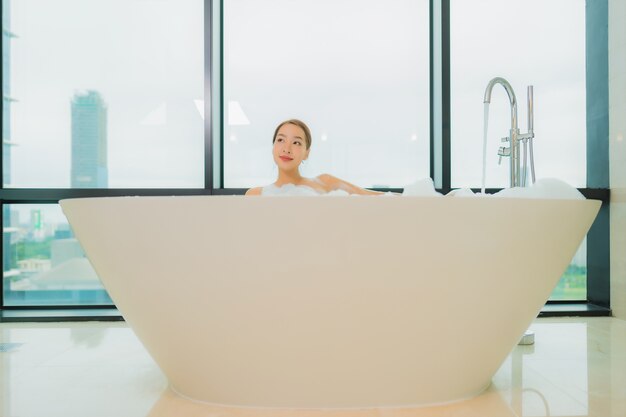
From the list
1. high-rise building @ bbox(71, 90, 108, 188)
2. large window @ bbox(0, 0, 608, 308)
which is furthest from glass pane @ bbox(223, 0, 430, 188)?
high-rise building @ bbox(71, 90, 108, 188)

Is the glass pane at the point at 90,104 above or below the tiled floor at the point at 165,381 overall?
above

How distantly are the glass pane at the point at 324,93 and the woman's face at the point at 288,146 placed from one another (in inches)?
32.0

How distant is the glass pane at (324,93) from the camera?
298 cm

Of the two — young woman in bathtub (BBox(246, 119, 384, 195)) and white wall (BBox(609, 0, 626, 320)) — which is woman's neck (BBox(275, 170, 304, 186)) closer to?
young woman in bathtub (BBox(246, 119, 384, 195))

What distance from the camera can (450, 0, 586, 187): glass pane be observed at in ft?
9.80

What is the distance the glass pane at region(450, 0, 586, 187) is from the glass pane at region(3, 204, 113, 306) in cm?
197

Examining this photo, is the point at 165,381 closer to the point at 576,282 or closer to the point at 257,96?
the point at 257,96

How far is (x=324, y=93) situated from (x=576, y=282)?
5.39 ft

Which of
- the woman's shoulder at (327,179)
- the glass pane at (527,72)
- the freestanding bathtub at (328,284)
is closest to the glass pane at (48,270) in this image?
the woman's shoulder at (327,179)

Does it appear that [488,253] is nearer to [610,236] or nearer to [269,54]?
[610,236]

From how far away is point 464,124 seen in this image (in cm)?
298

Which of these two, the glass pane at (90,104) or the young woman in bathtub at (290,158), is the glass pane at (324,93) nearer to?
the glass pane at (90,104)

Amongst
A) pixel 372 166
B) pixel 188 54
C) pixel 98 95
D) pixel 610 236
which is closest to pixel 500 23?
pixel 372 166

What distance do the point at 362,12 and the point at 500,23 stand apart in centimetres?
73
